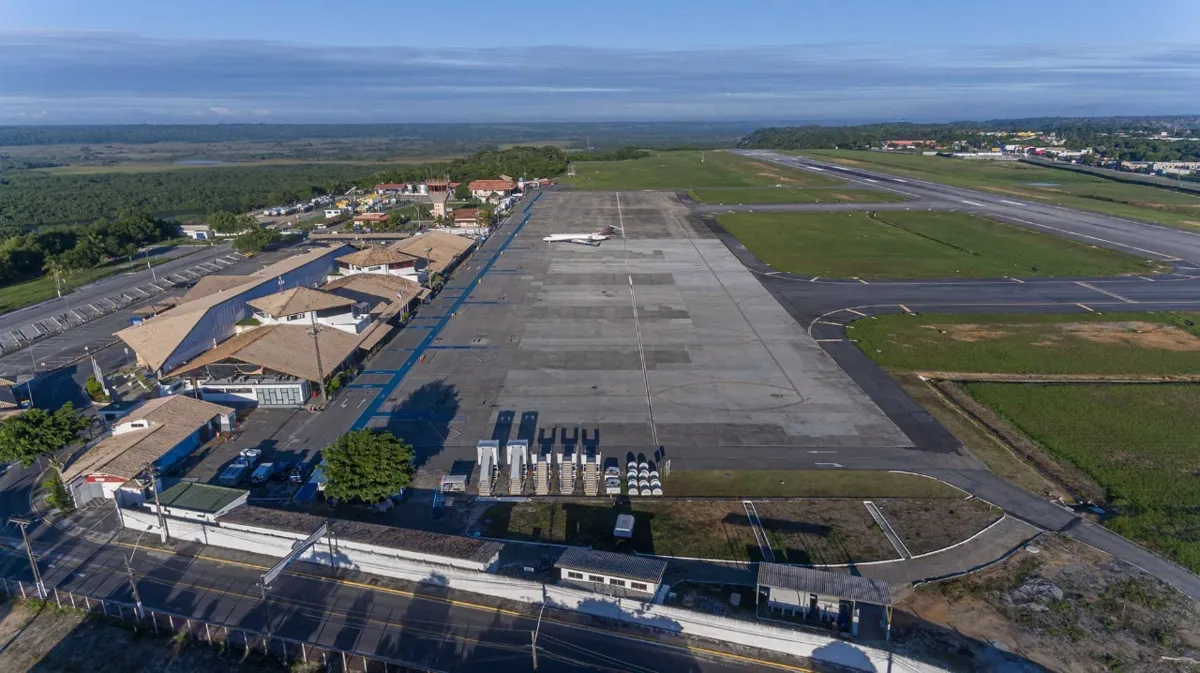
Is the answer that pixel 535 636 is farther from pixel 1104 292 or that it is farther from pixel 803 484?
pixel 1104 292

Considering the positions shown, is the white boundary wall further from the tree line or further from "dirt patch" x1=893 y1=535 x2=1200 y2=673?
the tree line

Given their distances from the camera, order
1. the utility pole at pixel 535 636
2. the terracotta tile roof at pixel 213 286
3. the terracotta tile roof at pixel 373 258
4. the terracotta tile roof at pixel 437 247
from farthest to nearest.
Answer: the terracotta tile roof at pixel 437 247, the terracotta tile roof at pixel 373 258, the terracotta tile roof at pixel 213 286, the utility pole at pixel 535 636

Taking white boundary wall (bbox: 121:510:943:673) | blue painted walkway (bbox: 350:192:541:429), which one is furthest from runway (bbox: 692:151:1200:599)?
blue painted walkway (bbox: 350:192:541:429)

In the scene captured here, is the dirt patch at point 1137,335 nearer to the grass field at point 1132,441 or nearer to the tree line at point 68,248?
the grass field at point 1132,441

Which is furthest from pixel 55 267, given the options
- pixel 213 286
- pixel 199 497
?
pixel 199 497

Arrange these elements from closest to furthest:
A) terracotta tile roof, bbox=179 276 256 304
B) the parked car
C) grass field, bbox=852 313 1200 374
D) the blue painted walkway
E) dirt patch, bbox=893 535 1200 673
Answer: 1. dirt patch, bbox=893 535 1200 673
2. the parked car
3. the blue painted walkway
4. grass field, bbox=852 313 1200 374
5. terracotta tile roof, bbox=179 276 256 304

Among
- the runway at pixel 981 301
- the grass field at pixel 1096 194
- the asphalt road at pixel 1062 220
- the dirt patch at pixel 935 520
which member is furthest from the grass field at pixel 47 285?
the grass field at pixel 1096 194

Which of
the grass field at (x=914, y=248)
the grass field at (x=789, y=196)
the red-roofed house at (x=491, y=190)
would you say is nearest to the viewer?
the grass field at (x=914, y=248)
